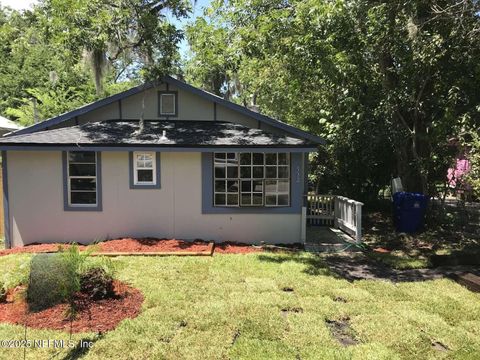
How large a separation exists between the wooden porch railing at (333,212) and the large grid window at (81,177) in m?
5.66

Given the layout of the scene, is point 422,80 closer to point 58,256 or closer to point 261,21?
point 261,21

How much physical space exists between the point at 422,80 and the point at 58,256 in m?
10.0

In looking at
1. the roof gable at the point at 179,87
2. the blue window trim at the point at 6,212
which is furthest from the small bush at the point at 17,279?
the roof gable at the point at 179,87

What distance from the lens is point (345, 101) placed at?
38.2 ft

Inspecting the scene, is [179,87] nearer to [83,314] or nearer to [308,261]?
[308,261]

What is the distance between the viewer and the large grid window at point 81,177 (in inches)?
383

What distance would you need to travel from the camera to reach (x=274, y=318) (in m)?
5.18

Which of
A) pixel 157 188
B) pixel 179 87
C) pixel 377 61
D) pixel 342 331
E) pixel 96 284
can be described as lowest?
pixel 342 331

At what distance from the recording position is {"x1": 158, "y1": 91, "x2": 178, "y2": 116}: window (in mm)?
11092

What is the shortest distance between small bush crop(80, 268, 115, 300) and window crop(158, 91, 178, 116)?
6.39 m

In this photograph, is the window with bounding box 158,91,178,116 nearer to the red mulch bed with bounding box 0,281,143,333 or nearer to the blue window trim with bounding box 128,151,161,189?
the blue window trim with bounding box 128,151,161,189

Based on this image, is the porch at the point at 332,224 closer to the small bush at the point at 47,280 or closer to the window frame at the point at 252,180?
the window frame at the point at 252,180

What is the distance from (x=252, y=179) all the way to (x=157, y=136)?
266 centimetres

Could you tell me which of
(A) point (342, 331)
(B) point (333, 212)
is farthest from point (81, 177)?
(A) point (342, 331)
